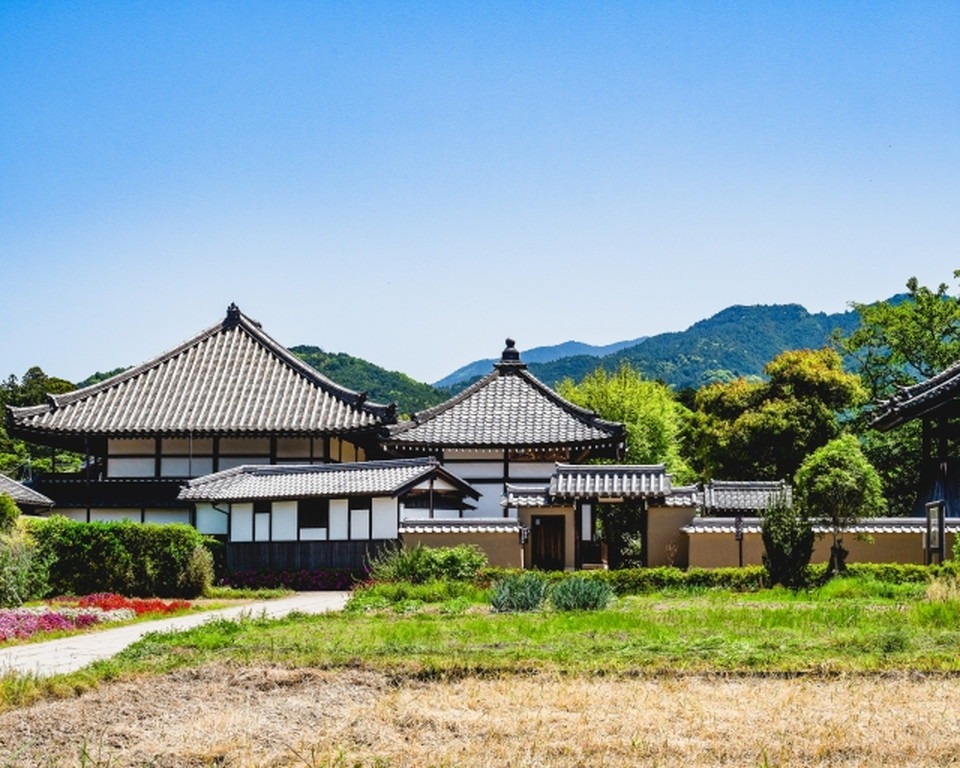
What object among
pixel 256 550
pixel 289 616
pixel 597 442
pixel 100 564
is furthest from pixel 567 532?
pixel 289 616

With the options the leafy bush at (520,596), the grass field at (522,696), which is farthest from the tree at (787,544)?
the grass field at (522,696)

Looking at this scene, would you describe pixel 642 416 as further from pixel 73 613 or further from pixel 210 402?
pixel 73 613

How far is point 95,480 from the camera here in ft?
128

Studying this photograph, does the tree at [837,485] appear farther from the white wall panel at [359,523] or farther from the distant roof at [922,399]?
the white wall panel at [359,523]

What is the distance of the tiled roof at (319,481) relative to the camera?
33.2 m

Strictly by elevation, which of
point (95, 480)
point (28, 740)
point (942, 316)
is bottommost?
point (28, 740)

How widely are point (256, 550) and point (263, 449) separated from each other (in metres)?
6.81

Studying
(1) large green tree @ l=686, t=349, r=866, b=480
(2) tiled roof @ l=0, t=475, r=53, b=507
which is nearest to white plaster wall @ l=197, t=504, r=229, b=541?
(2) tiled roof @ l=0, t=475, r=53, b=507

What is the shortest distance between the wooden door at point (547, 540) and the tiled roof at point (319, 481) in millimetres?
2593

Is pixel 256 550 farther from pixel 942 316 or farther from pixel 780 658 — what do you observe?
pixel 942 316

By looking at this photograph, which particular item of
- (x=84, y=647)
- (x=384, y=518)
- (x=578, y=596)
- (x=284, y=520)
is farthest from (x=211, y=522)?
(x=84, y=647)

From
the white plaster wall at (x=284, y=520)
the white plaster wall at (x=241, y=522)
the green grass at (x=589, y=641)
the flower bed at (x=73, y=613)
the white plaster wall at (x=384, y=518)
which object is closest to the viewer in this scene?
the green grass at (x=589, y=641)

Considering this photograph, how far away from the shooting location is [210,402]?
40812mm

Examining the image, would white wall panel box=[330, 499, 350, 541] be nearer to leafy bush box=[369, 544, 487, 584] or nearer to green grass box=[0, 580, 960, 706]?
leafy bush box=[369, 544, 487, 584]
